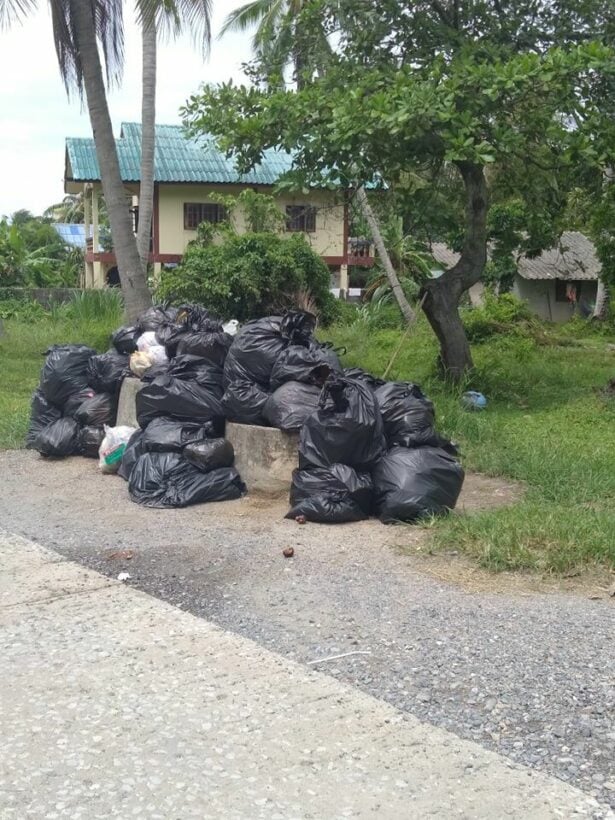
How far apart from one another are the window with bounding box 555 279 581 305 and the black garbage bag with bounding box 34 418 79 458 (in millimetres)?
28988

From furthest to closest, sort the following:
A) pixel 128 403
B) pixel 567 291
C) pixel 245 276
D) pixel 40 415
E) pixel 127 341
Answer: pixel 567 291 < pixel 245 276 < pixel 40 415 < pixel 127 341 < pixel 128 403

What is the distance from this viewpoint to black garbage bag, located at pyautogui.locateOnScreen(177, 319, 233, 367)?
762cm

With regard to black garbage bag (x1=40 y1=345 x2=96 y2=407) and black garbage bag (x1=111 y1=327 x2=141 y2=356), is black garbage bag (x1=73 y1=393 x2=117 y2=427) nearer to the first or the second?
black garbage bag (x1=40 y1=345 x2=96 y2=407)

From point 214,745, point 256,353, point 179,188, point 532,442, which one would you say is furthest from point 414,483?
point 179,188

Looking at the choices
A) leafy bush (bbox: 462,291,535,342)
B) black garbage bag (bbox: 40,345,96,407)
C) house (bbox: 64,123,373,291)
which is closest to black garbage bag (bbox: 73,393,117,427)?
black garbage bag (bbox: 40,345,96,407)

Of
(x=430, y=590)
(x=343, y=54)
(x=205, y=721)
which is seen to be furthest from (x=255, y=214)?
(x=205, y=721)

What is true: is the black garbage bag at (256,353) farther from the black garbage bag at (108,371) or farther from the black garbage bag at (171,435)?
the black garbage bag at (108,371)

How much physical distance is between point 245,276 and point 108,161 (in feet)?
13.9

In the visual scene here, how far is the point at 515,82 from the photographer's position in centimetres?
855

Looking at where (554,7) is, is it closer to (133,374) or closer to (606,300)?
(133,374)

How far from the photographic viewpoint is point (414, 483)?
6.01m

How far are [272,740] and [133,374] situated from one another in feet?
17.7

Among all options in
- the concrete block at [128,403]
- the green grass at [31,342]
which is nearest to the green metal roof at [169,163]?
the green grass at [31,342]

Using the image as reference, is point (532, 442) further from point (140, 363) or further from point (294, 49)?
point (294, 49)
